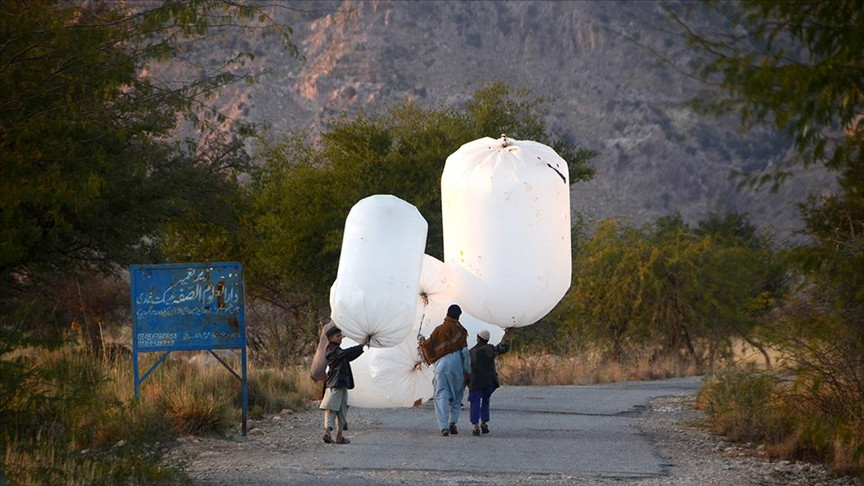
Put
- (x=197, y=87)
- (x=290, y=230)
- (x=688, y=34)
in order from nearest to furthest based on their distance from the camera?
1. (x=688, y=34)
2. (x=197, y=87)
3. (x=290, y=230)

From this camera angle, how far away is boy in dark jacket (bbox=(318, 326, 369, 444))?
672 inches

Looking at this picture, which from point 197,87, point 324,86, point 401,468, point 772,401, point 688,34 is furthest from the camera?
point 324,86

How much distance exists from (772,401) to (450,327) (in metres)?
4.33

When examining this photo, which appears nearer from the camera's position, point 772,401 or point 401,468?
point 401,468

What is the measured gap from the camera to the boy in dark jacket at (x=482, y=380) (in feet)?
60.0

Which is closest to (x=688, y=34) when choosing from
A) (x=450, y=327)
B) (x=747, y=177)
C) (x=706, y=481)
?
(x=747, y=177)

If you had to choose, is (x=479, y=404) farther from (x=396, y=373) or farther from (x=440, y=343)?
(x=396, y=373)

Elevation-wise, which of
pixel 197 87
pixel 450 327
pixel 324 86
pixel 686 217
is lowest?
pixel 450 327

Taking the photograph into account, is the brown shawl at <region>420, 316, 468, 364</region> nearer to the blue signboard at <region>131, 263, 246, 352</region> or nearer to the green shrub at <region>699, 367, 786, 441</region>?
the blue signboard at <region>131, 263, 246, 352</region>

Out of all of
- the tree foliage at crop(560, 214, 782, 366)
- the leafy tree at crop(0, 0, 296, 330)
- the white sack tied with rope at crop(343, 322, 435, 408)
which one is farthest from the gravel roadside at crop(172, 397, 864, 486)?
the tree foliage at crop(560, 214, 782, 366)

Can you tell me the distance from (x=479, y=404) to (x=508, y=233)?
3.65 metres

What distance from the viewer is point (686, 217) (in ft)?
277

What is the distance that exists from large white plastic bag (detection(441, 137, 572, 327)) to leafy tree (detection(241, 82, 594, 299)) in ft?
60.1

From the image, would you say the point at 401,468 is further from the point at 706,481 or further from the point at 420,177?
the point at 420,177
